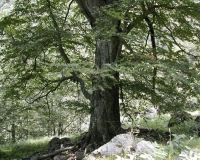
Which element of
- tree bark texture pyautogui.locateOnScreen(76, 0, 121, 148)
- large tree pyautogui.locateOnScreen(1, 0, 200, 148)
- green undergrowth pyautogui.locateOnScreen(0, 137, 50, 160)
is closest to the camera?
large tree pyautogui.locateOnScreen(1, 0, 200, 148)

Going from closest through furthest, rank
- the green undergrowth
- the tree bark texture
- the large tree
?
1. the large tree
2. the tree bark texture
3. the green undergrowth

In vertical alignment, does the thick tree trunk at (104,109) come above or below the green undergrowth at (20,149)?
above

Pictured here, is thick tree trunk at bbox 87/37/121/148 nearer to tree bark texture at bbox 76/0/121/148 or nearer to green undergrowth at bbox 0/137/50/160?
tree bark texture at bbox 76/0/121/148

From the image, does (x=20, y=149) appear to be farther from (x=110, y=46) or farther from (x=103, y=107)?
(x=110, y=46)

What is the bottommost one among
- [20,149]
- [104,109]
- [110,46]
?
[20,149]

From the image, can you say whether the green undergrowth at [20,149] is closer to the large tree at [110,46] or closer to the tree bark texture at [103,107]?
the large tree at [110,46]

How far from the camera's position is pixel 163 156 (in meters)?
2.26

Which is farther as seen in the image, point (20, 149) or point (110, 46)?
point (20, 149)

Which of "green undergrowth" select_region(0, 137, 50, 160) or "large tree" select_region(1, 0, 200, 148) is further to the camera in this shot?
"green undergrowth" select_region(0, 137, 50, 160)

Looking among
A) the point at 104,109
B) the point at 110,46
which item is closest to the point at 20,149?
the point at 104,109

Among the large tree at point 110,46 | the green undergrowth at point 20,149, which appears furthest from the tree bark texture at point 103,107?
the green undergrowth at point 20,149

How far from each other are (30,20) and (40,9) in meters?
0.54

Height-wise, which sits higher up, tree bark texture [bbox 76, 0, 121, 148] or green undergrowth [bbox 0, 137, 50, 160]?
tree bark texture [bbox 76, 0, 121, 148]

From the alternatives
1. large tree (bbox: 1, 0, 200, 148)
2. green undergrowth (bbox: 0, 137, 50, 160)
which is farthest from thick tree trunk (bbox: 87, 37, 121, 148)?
green undergrowth (bbox: 0, 137, 50, 160)
